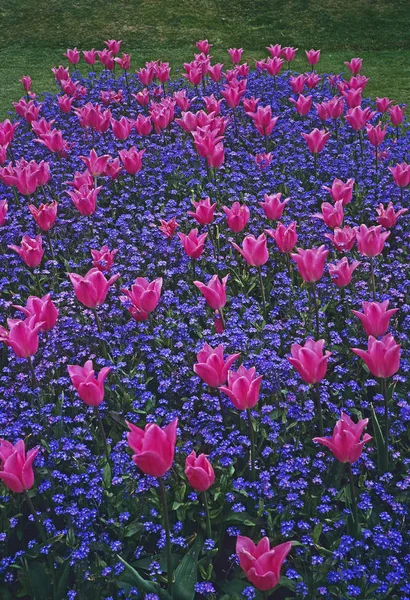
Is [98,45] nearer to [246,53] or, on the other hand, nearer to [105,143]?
[246,53]

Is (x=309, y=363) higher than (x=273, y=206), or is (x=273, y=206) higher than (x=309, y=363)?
(x=273, y=206)

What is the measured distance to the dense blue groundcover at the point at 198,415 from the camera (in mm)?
2600

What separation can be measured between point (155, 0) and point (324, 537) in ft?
46.8

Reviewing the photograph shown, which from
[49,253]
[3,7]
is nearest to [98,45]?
[3,7]

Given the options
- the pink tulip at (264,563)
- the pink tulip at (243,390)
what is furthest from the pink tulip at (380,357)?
the pink tulip at (264,563)

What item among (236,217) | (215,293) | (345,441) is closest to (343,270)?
(215,293)

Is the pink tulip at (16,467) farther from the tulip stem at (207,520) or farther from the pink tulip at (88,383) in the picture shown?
the tulip stem at (207,520)

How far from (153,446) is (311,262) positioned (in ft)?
4.96

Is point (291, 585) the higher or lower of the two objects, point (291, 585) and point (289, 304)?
the lower

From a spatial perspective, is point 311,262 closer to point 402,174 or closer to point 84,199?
point 402,174

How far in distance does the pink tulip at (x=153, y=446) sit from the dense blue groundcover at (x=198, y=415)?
54 centimetres

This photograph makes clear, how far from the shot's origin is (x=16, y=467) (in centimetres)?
243

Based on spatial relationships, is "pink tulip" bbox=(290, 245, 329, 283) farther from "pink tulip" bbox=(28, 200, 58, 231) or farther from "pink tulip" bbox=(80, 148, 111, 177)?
"pink tulip" bbox=(80, 148, 111, 177)

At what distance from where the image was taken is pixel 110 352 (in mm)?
3777
